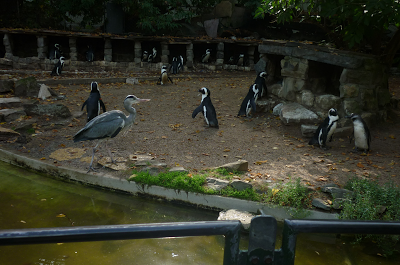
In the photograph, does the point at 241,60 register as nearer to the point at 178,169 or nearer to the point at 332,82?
the point at 332,82

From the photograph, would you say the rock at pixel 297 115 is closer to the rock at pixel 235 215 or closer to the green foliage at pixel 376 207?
the green foliage at pixel 376 207

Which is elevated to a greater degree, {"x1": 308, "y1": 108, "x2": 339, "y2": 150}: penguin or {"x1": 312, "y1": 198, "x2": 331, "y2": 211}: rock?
{"x1": 308, "y1": 108, "x2": 339, "y2": 150}: penguin

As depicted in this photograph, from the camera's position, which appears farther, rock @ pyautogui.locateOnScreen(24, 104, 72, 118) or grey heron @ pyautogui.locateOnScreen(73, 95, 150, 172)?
rock @ pyautogui.locateOnScreen(24, 104, 72, 118)

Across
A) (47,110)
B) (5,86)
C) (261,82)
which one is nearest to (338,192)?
(261,82)

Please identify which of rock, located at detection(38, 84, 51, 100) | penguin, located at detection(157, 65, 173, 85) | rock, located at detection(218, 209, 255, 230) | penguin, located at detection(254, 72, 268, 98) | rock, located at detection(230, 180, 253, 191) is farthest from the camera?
penguin, located at detection(157, 65, 173, 85)

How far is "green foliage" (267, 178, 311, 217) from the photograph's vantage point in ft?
16.1

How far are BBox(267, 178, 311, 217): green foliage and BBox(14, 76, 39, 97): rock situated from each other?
886cm

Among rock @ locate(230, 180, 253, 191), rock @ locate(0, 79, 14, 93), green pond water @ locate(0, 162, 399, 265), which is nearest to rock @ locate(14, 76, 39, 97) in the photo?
rock @ locate(0, 79, 14, 93)

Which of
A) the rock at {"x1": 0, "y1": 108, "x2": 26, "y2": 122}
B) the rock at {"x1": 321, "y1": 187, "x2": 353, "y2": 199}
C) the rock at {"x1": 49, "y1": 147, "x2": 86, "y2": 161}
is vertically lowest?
the rock at {"x1": 49, "y1": 147, "x2": 86, "y2": 161}

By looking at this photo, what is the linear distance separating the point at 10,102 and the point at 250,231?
1056cm

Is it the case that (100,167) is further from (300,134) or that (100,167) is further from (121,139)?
(300,134)

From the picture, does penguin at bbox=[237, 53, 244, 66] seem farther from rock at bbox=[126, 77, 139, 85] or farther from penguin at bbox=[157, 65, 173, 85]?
rock at bbox=[126, 77, 139, 85]

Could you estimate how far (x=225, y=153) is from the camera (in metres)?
7.22

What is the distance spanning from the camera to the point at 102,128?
597cm
